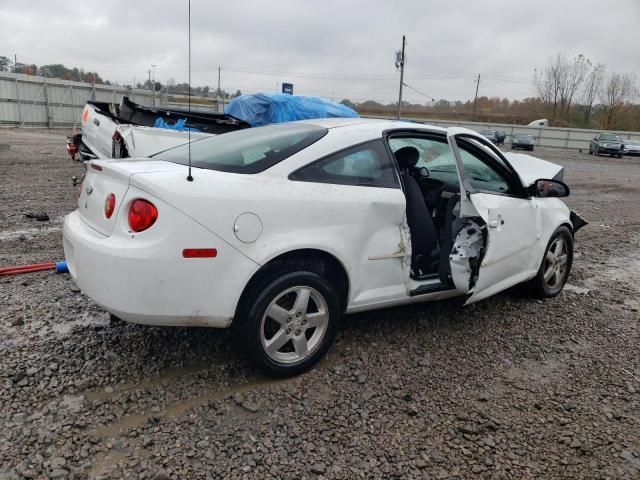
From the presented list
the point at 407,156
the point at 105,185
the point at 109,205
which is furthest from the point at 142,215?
the point at 407,156

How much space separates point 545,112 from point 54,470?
71.8 m

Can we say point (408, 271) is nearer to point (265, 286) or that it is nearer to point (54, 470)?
point (265, 286)

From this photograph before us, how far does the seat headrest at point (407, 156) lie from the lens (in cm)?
386

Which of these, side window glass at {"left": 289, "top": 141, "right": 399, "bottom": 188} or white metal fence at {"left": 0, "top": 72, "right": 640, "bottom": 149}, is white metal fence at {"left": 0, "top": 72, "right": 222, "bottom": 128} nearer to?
white metal fence at {"left": 0, "top": 72, "right": 640, "bottom": 149}

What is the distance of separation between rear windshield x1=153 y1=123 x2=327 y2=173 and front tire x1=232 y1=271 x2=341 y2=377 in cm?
68

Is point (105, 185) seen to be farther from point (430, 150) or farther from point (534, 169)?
point (534, 169)

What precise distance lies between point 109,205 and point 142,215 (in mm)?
316

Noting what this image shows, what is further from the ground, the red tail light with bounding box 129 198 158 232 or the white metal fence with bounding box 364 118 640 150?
the white metal fence with bounding box 364 118 640 150

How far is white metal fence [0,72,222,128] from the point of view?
987 inches

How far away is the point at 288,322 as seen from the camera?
2.94m

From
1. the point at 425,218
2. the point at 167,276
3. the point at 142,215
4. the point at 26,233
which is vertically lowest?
the point at 26,233

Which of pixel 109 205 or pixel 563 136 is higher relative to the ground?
pixel 563 136

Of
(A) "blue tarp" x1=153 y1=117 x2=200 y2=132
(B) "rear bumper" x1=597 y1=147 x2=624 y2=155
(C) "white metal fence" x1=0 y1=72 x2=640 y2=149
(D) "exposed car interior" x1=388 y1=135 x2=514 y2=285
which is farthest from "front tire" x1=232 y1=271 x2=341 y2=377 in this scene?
(B) "rear bumper" x1=597 y1=147 x2=624 y2=155

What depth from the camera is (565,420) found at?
279 cm
